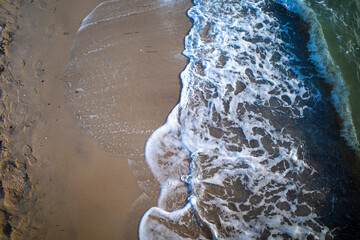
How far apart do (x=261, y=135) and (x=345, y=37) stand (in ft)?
13.6

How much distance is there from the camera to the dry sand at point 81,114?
10.0 feet

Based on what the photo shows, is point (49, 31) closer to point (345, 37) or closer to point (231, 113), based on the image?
point (231, 113)

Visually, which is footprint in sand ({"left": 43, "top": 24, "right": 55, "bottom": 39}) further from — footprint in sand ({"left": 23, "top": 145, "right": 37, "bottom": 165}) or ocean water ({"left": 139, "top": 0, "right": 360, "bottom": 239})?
ocean water ({"left": 139, "top": 0, "right": 360, "bottom": 239})

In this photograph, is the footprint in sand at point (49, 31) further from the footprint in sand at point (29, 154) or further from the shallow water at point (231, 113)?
the footprint in sand at point (29, 154)

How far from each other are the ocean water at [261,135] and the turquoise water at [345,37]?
0.03 metres

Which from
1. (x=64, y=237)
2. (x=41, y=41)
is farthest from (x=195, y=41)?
(x=64, y=237)

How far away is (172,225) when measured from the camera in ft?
9.86

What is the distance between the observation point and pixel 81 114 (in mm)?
3918

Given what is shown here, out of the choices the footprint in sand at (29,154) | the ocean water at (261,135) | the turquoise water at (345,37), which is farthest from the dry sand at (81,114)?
the turquoise water at (345,37)

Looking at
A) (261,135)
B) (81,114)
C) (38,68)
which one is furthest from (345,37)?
(38,68)

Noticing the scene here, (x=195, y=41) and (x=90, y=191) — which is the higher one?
(x=195, y=41)

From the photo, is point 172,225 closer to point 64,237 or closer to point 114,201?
point 114,201

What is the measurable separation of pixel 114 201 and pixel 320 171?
147 inches

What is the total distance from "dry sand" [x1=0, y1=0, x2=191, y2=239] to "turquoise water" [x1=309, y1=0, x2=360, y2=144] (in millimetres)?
3984
